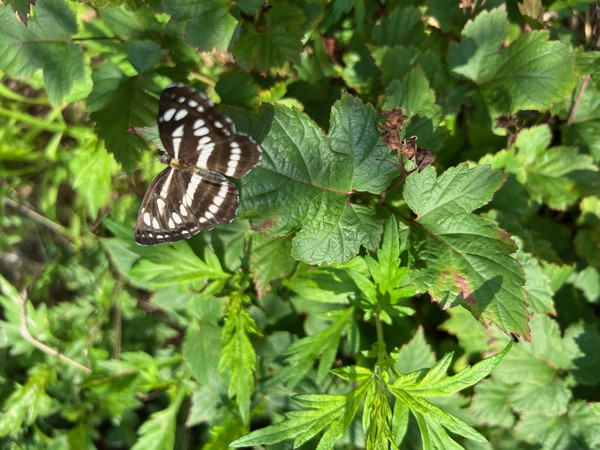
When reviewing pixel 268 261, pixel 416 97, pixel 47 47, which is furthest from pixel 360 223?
pixel 47 47

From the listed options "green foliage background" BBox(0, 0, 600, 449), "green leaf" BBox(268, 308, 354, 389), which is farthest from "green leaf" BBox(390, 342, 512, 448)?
"green leaf" BBox(268, 308, 354, 389)

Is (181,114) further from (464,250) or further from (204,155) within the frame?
(464,250)

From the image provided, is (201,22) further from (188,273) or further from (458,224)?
(458,224)

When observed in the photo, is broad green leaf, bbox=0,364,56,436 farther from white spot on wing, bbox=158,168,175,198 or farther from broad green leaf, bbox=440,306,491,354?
broad green leaf, bbox=440,306,491,354

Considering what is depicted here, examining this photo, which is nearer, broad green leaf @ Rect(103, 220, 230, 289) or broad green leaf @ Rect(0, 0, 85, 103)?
broad green leaf @ Rect(0, 0, 85, 103)

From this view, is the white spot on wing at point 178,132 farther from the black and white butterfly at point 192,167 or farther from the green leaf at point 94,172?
the green leaf at point 94,172

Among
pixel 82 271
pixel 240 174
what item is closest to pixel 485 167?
pixel 240 174

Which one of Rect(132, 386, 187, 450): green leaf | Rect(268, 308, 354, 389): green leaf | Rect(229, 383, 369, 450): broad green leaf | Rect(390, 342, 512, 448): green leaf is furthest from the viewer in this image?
Rect(132, 386, 187, 450): green leaf
